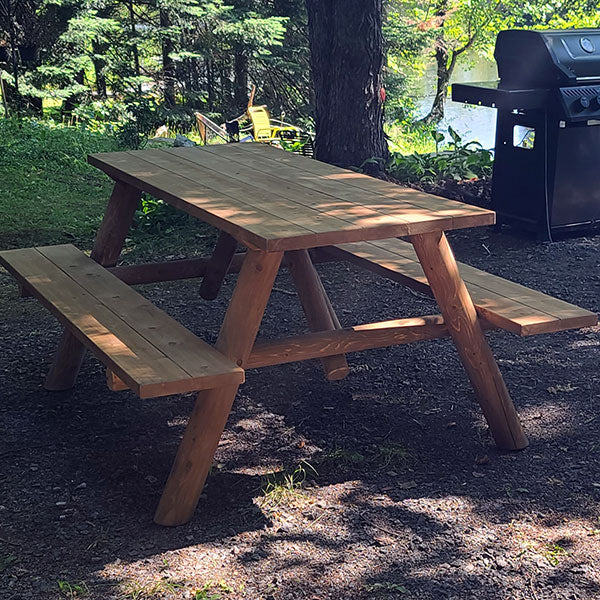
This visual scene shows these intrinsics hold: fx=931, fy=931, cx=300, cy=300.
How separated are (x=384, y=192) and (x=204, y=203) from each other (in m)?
0.77

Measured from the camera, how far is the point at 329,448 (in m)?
→ 3.75

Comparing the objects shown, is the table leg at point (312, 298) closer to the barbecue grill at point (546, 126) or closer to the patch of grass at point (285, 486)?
the patch of grass at point (285, 486)

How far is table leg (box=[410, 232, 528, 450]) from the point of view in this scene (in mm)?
3424

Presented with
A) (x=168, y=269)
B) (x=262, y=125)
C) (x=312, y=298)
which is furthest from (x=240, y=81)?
(x=312, y=298)

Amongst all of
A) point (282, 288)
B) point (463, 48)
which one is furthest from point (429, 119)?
point (282, 288)

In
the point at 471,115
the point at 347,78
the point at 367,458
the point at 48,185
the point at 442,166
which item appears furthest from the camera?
the point at 471,115

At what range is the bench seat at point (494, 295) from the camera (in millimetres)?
3451

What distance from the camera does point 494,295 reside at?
150 inches

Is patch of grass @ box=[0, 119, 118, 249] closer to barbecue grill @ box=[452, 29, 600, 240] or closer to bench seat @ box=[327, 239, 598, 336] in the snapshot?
barbecue grill @ box=[452, 29, 600, 240]

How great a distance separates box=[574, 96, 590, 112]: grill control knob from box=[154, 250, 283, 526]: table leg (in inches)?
159

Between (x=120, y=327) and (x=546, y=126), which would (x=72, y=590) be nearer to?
(x=120, y=327)

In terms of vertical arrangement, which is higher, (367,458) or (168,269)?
(168,269)

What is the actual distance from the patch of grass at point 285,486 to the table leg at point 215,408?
274 mm

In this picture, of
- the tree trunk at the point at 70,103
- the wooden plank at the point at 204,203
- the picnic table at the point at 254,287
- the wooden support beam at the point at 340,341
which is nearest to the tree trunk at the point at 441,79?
the tree trunk at the point at 70,103
